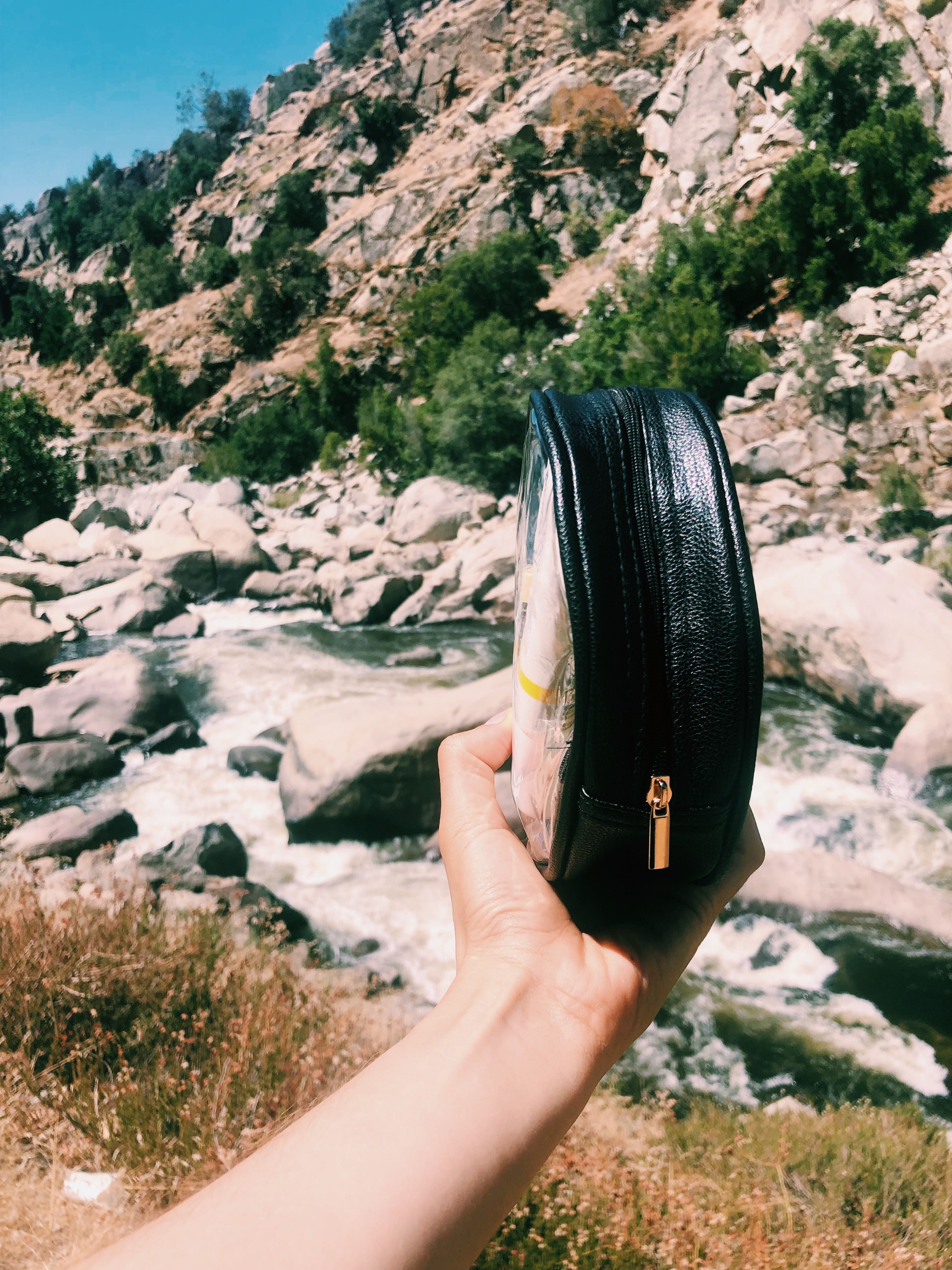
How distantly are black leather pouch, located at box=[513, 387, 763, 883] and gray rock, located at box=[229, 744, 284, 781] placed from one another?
20.0ft

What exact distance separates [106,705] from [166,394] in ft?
88.8

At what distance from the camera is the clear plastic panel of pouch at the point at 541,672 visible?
1.00 metres

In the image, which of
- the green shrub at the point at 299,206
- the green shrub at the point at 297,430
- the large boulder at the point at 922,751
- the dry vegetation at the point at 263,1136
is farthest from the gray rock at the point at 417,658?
the green shrub at the point at 299,206

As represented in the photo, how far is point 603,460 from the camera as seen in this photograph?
3.10ft

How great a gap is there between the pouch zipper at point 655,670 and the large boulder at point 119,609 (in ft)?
39.3

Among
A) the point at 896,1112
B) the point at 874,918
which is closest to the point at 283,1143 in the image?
the point at 896,1112

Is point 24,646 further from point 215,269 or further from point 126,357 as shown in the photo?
point 215,269

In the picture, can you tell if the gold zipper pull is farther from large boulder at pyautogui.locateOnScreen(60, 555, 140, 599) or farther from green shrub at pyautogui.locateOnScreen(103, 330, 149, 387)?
green shrub at pyautogui.locateOnScreen(103, 330, 149, 387)

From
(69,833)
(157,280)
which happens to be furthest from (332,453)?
(157,280)

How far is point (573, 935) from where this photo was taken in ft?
3.82

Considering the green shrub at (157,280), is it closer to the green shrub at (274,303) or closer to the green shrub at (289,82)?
the green shrub at (274,303)

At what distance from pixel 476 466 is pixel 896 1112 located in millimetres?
13929

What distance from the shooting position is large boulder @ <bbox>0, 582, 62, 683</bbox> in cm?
895

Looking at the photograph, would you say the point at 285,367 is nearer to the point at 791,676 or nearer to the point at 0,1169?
the point at 791,676
